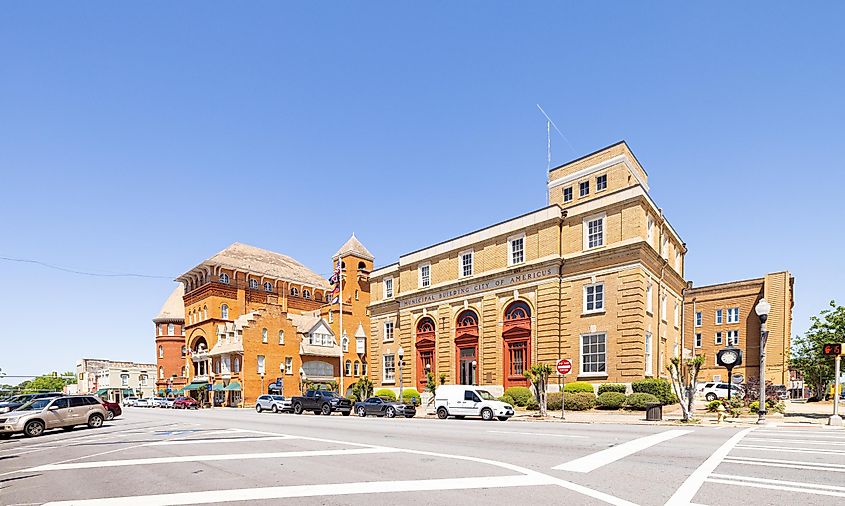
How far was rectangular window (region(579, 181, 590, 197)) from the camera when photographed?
4153 centimetres

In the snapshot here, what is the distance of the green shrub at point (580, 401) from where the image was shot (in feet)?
103

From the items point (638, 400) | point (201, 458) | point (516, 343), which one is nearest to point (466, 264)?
point (516, 343)

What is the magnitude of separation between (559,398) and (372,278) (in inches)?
1050

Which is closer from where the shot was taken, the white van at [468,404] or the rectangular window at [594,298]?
the white van at [468,404]

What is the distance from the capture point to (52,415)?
23.1m

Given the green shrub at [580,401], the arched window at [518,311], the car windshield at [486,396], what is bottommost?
the green shrub at [580,401]

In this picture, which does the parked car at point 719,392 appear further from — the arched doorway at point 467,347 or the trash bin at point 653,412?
the arched doorway at point 467,347

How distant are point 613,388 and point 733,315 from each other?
3162 cm

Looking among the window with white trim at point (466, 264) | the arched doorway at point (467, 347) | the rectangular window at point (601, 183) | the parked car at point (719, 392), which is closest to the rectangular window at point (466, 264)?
the window with white trim at point (466, 264)

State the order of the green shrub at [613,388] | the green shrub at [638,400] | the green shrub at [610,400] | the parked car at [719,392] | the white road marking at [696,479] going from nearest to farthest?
the white road marking at [696,479] < the green shrub at [638,400] < the green shrub at [610,400] < the green shrub at [613,388] < the parked car at [719,392]

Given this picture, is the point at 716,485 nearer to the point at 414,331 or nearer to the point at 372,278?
the point at 414,331

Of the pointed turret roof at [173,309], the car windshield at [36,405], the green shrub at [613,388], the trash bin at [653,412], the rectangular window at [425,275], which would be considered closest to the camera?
the car windshield at [36,405]

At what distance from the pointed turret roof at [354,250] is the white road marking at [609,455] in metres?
61.2

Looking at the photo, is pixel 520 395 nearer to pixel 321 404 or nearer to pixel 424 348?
pixel 424 348
